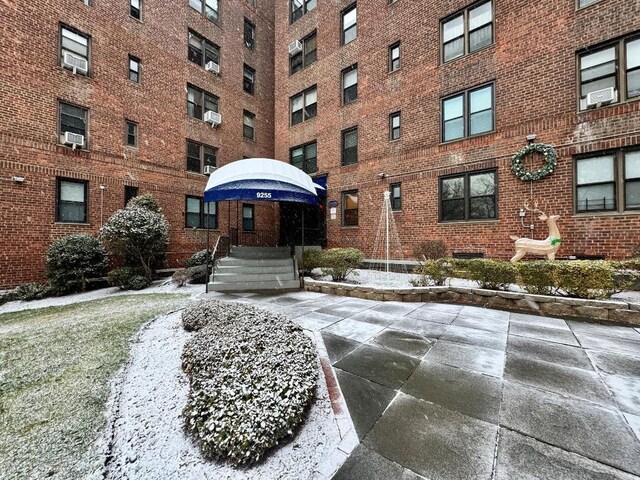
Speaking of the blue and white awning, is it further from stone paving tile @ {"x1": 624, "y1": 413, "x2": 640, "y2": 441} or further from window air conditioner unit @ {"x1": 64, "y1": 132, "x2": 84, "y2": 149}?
stone paving tile @ {"x1": 624, "y1": 413, "x2": 640, "y2": 441}

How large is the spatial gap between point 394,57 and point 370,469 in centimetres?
1351

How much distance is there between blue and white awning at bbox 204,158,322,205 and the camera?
25.4ft

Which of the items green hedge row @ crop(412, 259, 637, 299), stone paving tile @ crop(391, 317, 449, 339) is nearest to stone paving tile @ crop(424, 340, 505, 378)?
stone paving tile @ crop(391, 317, 449, 339)

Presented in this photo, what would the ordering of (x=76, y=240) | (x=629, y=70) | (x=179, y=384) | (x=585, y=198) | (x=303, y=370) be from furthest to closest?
(x=76, y=240) → (x=585, y=198) → (x=629, y=70) → (x=179, y=384) → (x=303, y=370)

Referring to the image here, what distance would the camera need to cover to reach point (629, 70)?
6930mm

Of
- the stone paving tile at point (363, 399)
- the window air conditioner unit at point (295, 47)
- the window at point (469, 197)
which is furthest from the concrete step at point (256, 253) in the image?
the window air conditioner unit at point (295, 47)

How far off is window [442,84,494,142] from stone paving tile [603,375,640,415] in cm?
849

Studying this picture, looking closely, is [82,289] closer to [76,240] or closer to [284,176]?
[76,240]

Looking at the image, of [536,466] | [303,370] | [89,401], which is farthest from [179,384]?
[536,466]

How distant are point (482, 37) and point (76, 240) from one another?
50.9 ft

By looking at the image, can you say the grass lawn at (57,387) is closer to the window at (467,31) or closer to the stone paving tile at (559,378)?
the stone paving tile at (559,378)

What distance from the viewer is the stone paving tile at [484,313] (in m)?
4.98

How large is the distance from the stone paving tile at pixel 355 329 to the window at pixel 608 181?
741 centimetres

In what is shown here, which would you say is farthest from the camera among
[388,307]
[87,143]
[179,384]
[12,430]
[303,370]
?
[87,143]
